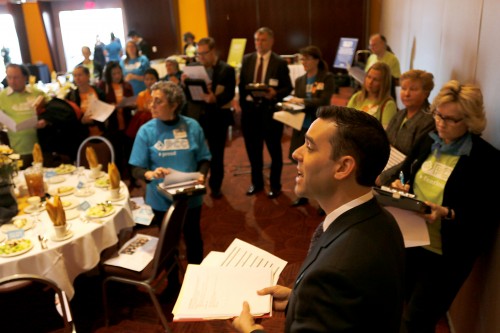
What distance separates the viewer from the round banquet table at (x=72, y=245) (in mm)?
2480

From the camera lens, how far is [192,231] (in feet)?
10.6

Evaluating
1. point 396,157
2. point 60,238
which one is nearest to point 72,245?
point 60,238

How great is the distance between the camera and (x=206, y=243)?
160 inches

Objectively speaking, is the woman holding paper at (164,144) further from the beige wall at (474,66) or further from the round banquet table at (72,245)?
the beige wall at (474,66)

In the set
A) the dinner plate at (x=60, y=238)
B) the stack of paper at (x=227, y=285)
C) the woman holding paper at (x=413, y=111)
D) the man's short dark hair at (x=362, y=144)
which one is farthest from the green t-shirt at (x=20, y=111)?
the man's short dark hair at (x=362, y=144)

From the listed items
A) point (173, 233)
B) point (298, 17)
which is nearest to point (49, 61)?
point (298, 17)

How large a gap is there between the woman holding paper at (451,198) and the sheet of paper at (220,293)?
98cm

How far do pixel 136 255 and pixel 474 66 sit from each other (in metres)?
2.48

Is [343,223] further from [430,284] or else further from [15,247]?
[15,247]

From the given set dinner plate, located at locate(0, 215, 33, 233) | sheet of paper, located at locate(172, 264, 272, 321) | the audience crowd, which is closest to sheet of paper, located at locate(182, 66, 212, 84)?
the audience crowd

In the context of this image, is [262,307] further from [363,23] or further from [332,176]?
[363,23]

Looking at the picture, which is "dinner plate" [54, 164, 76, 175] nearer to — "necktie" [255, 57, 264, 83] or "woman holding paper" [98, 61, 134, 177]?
"woman holding paper" [98, 61, 134, 177]

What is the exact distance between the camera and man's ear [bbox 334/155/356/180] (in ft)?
3.71

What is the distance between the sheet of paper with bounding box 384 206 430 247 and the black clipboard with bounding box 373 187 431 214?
0.08 metres
